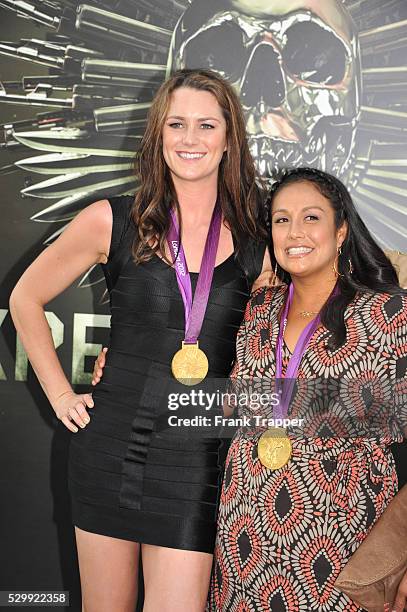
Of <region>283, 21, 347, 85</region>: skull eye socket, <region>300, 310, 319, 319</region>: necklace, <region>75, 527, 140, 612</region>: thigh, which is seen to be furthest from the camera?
<region>283, 21, 347, 85</region>: skull eye socket

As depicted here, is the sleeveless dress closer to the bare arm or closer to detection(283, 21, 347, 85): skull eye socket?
the bare arm

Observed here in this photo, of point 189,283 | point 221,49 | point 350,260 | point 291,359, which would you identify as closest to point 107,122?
point 221,49

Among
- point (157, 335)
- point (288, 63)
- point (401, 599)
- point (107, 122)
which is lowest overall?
point (401, 599)

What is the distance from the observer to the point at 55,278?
9.11 feet

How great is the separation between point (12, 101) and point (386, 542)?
2.61 meters

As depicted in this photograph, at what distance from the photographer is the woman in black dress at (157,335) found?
8.14ft

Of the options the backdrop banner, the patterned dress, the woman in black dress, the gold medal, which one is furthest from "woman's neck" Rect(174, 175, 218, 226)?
the backdrop banner

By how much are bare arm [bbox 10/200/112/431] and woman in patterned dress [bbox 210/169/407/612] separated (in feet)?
1.96

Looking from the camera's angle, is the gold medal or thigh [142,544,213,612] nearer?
the gold medal

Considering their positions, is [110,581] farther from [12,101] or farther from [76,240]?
[12,101]

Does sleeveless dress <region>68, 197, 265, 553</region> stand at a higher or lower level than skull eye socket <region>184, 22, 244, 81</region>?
lower

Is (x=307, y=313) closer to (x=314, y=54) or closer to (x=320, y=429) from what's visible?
(x=320, y=429)

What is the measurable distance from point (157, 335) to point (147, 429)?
0.29 m

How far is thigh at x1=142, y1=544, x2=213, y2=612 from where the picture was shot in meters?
2.44
